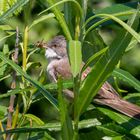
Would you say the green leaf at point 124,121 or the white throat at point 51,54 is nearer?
the green leaf at point 124,121

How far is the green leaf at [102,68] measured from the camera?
8.13 ft

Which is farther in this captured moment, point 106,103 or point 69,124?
point 106,103

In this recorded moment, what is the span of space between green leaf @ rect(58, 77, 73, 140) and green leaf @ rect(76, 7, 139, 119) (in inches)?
3.2

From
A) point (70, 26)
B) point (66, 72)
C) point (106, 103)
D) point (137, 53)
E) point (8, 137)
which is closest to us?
point (70, 26)

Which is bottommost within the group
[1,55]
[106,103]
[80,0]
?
[106,103]

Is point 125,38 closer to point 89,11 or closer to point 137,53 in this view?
point 89,11

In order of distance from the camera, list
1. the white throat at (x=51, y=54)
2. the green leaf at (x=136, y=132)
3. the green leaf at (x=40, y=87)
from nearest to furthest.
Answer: the green leaf at (x=40, y=87)
the green leaf at (x=136, y=132)
the white throat at (x=51, y=54)

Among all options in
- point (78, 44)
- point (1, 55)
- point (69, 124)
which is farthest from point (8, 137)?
point (78, 44)

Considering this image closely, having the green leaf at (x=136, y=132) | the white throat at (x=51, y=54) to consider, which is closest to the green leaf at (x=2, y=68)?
the green leaf at (x=136, y=132)

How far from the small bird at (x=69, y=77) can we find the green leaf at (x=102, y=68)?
42.2 inches

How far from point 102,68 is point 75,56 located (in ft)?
0.57

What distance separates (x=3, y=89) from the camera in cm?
480

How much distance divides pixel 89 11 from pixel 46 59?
1.80 m

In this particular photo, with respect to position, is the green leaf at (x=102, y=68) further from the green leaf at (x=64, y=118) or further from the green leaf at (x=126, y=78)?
the green leaf at (x=126, y=78)
